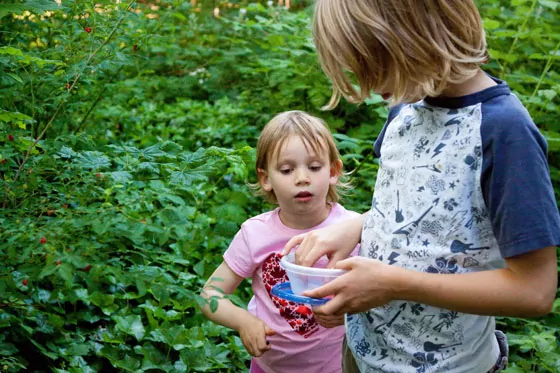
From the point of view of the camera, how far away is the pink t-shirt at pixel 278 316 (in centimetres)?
232

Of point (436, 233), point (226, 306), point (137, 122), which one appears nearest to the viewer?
point (436, 233)

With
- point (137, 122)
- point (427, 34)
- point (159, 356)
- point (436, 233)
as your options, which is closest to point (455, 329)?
point (436, 233)

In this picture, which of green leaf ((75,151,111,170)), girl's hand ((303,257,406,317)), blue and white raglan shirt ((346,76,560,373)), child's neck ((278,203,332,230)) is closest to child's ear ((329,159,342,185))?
child's neck ((278,203,332,230))

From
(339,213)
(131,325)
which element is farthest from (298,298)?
(131,325)

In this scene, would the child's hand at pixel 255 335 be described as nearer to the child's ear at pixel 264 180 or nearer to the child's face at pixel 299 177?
the child's face at pixel 299 177

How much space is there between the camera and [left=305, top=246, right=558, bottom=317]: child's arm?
1.49m

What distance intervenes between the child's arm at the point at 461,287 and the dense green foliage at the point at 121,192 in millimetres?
454

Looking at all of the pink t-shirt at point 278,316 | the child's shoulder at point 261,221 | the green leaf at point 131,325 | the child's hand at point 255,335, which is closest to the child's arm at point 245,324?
the child's hand at point 255,335

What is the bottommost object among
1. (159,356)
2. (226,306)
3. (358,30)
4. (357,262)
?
(159,356)

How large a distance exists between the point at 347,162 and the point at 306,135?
214cm

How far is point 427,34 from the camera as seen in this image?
156 centimetres

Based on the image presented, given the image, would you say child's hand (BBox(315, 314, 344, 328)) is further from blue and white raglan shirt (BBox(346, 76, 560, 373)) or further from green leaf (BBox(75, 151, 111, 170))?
green leaf (BBox(75, 151, 111, 170))

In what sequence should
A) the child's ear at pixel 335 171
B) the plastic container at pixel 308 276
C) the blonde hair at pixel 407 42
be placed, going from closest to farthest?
the blonde hair at pixel 407 42 < the plastic container at pixel 308 276 < the child's ear at pixel 335 171

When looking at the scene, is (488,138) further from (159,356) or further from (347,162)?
(347,162)
